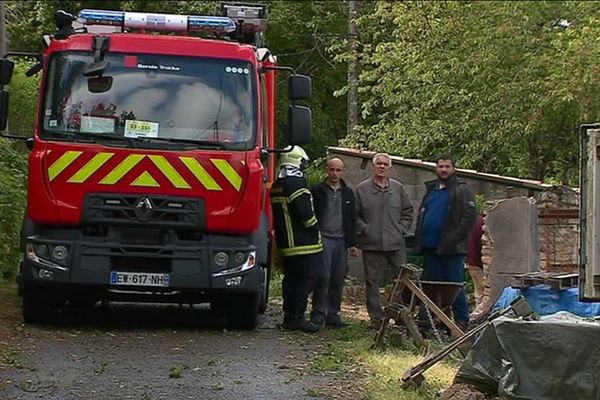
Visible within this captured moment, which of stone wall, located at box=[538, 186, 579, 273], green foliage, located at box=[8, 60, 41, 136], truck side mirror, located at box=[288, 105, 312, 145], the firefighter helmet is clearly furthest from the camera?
green foliage, located at box=[8, 60, 41, 136]

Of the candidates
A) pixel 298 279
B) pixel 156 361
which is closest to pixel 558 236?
pixel 298 279

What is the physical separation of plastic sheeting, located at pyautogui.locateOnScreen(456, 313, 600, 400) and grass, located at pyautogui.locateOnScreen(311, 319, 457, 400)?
80 centimetres

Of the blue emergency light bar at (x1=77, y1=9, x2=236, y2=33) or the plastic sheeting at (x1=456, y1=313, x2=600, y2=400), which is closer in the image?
the plastic sheeting at (x1=456, y1=313, x2=600, y2=400)

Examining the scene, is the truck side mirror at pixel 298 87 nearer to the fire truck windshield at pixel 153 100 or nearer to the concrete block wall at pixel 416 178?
the fire truck windshield at pixel 153 100

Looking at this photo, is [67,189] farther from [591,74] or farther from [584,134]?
[591,74]

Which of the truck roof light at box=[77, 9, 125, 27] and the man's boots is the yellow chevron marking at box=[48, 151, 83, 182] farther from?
the man's boots

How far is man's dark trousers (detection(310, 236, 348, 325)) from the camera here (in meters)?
12.1

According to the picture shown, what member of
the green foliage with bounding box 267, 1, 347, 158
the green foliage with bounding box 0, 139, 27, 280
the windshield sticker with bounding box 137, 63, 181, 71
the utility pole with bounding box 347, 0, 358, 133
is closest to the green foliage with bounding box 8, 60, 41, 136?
the green foliage with bounding box 0, 139, 27, 280

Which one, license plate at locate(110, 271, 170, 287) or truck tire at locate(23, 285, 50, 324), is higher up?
license plate at locate(110, 271, 170, 287)

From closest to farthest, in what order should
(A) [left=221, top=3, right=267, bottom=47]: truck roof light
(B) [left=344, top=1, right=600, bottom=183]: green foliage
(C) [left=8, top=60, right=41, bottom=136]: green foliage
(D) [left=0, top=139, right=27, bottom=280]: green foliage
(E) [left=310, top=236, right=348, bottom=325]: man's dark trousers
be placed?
(E) [left=310, top=236, right=348, bottom=325]: man's dark trousers
(A) [left=221, top=3, right=267, bottom=47]: truck roof light
(D) [left=0, top=139, right=27, bottom=280]: green foliage
(C) [left=8, top=60, right=41, bottom=136]: green foliage
(B) [left=344, top=1, right=600, bottom=183]: green foliage

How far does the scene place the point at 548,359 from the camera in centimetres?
756

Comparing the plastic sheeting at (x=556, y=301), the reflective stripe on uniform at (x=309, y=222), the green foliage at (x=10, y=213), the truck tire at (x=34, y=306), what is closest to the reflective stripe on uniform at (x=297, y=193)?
the reflective stripe on uniform at (x=309, y=222)

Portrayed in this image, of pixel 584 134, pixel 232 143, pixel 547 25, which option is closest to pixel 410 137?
pixel 547 25

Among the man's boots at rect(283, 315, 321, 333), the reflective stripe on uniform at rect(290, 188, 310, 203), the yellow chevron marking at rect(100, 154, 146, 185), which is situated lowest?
the man's boots at rect(283, 315, 321, 333)
